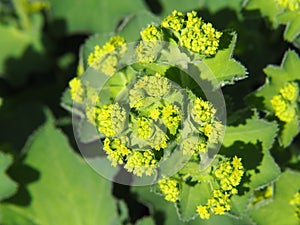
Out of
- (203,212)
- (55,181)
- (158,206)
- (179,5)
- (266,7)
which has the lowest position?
(55,181)

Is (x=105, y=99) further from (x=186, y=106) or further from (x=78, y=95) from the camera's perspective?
(x=186, y=106)

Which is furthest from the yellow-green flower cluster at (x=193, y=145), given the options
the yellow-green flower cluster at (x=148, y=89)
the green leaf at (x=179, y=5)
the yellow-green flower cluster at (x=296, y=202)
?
the green leaf at (x=179, y=5)

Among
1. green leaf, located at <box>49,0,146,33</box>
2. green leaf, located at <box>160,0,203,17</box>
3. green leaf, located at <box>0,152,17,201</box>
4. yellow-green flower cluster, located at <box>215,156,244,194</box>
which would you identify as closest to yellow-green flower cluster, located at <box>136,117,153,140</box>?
yellow-green flower cluster, located at <box>215,156,244,194</box>

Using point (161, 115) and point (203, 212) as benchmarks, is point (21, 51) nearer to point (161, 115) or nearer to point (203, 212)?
point (161, 115)

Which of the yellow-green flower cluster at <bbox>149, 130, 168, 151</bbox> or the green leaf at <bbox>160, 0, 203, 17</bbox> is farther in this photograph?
the green leaf at <bbox>160, 0, 203, 17</bbox>

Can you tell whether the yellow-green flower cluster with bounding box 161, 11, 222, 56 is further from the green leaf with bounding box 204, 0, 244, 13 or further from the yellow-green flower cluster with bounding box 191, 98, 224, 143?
the green leaf with bounding box 204, 0, 244, 13

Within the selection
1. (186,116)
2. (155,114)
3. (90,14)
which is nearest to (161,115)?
(155,114)

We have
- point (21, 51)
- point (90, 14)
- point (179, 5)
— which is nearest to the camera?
point (179, 5)

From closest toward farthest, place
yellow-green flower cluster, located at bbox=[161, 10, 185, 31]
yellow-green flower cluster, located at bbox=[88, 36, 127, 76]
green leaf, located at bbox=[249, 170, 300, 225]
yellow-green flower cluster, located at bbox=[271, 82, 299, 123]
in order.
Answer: yellow-green flower cluster, located at bbox=[161, 10, 185, 31]
yellow-green flower cluster, located at bbox=[88, 36, 127, 76]
yellow-green flower cluster, located at bbox=[271, 82, 299, 123]
green leaf, located at bbox=[249, 170, 300, 225]
